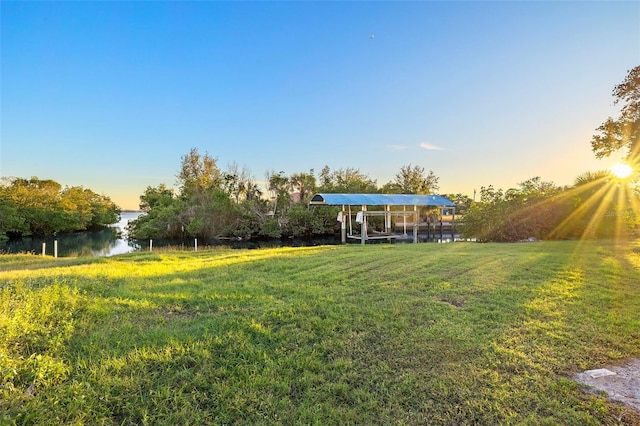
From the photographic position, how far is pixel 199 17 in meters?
9.55

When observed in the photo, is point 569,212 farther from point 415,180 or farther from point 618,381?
point 415,180

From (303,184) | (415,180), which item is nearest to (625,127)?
(303,184)

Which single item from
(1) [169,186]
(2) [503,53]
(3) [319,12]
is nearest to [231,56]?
(3) [319,12]

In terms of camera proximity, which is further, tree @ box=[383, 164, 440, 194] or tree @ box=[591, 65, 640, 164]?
tree @ box=[383, 164, 440, 194]

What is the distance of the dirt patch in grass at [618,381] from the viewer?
2.00 metres

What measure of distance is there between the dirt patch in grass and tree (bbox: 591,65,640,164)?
10625 mm

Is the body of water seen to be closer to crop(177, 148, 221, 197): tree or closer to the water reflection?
the water reflection

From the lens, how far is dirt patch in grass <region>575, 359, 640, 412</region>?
78.9 inches

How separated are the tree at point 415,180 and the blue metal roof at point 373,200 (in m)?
13.0

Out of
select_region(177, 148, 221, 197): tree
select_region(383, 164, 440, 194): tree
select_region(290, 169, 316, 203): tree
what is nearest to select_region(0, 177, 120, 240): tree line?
select_region(177, 148, 221, 197): tree

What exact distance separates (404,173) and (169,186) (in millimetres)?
25373

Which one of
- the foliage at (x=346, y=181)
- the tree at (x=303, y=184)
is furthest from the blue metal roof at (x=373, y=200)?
the foliage at (x=346, y=181)

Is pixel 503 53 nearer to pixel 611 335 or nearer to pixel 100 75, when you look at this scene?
pixel 611 335

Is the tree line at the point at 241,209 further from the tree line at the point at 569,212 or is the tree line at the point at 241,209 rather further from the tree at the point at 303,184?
Result: the tree line at the point at 569,212
